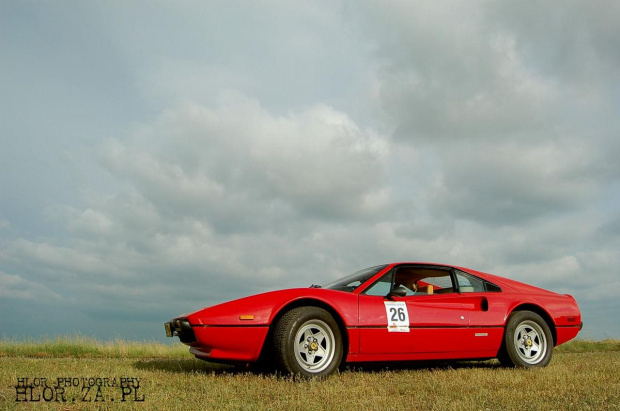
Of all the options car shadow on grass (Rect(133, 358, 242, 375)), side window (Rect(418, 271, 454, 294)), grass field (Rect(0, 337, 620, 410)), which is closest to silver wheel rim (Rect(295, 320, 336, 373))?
grass field (Rect(0, 337, 620, 410))

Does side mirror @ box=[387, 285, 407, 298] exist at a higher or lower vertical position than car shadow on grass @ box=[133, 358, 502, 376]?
higher

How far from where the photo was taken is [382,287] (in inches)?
275

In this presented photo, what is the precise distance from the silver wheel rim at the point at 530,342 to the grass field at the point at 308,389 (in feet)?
1.23

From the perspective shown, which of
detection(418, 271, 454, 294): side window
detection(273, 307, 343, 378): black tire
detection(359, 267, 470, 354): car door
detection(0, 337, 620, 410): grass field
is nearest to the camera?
detection(0, 337, 620, 410): grass field

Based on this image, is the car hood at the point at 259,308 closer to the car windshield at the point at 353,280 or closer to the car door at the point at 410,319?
the car door at the point at 410,319

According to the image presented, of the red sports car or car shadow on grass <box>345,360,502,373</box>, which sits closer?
the red sports car

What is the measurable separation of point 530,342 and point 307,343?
3620mm

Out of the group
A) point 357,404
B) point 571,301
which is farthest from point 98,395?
point 571,301

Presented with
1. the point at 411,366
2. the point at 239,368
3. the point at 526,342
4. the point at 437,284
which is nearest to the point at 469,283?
the point at 437,284

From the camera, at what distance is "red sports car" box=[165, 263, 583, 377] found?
6.10 meters

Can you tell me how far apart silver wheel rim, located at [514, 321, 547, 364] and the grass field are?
0.37m

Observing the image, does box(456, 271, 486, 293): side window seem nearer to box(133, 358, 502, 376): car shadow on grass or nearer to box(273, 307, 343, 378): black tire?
box(133, 358, 502, 376): car shadow on grass

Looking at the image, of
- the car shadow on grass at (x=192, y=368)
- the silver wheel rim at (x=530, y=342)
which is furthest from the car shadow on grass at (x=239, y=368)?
the silver wheel rim at (x=530, y=342)

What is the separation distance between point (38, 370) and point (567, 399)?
611 cm
